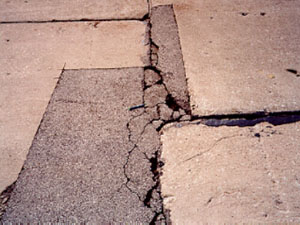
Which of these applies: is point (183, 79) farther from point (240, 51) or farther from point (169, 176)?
point (169, 176)

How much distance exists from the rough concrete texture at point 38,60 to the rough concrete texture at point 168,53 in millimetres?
167

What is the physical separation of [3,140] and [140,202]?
1344 mm

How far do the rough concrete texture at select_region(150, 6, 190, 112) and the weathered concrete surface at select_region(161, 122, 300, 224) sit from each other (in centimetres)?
42

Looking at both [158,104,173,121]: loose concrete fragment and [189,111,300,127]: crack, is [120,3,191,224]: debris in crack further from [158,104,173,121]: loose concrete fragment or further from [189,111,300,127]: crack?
[189,111,300,127]: crack

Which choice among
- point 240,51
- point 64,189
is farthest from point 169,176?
point 240,51

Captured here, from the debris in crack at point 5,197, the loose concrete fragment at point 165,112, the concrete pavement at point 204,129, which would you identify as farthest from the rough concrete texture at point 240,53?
the debris in crack at point 5,197

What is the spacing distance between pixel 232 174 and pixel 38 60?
2.47m

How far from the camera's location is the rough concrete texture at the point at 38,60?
2.29 meters

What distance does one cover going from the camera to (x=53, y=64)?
2992 mm

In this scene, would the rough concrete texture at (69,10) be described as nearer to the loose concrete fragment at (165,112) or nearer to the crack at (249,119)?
the loose concrete fragment at (165,112)

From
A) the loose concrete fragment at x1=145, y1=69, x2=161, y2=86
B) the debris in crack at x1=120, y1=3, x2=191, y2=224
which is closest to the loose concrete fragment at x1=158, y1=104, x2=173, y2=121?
the debris in crack at x1=120, y1=3, x2=191, y2=224

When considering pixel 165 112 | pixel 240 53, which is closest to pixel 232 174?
pixel 165 112

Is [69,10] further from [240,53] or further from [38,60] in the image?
[240,53]

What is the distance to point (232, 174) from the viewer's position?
1.95m
